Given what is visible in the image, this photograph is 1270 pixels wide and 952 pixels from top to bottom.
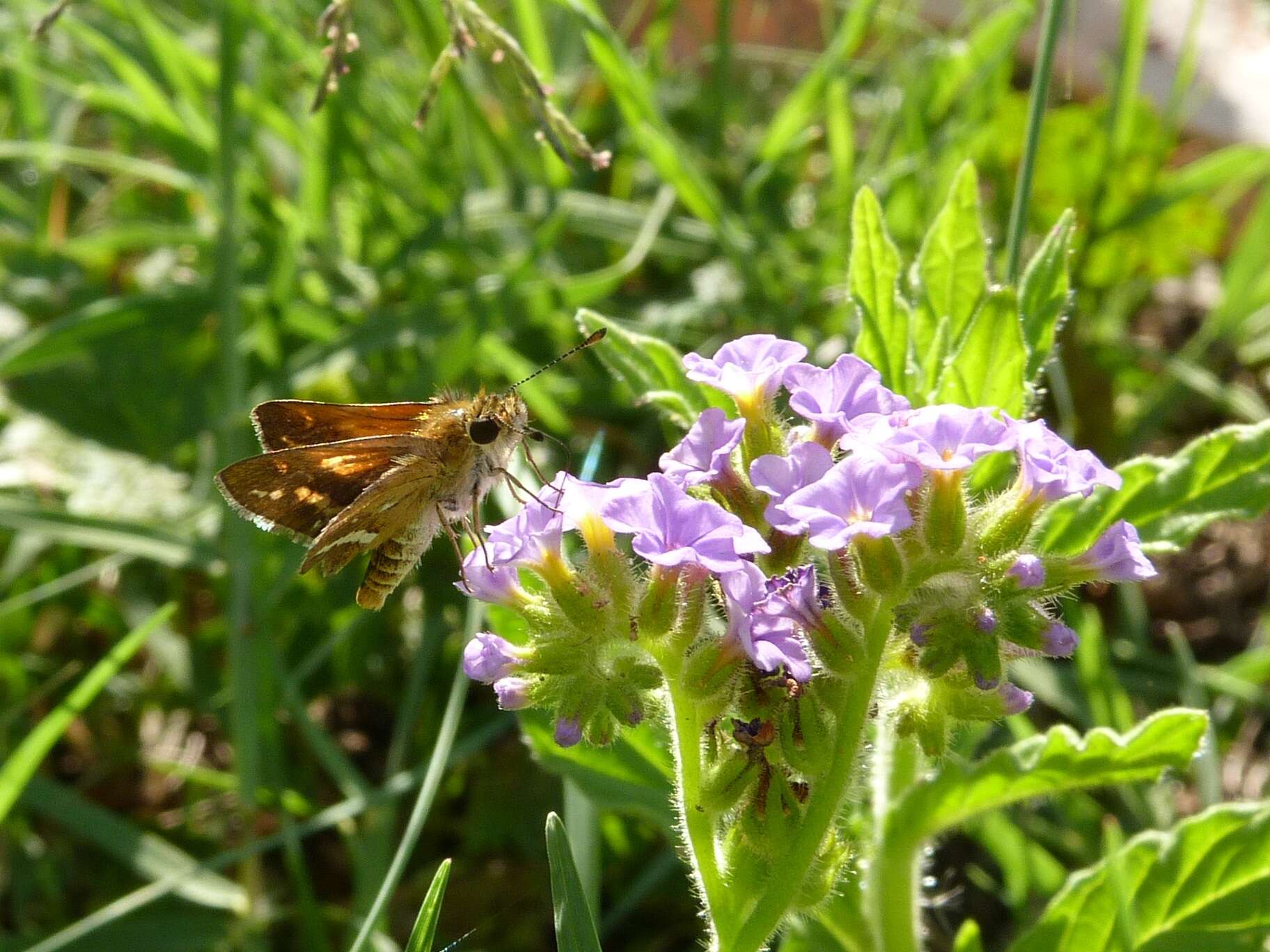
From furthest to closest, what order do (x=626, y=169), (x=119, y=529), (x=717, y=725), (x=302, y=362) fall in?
(x=626, y=169) → (x=302, y=362) → (x=119, y=529) → (x=717, y=725)

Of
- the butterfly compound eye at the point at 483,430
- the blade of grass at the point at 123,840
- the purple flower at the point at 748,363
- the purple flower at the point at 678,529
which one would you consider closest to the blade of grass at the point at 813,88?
the butterfly compound eye at the point at 483,430

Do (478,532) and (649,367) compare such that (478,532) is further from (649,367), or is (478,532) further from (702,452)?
(702,452)

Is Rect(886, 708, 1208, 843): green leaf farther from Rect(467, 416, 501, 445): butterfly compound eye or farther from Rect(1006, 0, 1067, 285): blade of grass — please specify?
Rect(467, 416, 501, 445): butterfly compound eye

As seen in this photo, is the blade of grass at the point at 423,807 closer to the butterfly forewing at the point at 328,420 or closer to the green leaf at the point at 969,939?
the butterfly forewing at the point at 328,420

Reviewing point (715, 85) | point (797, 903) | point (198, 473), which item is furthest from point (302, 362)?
point (797, 903)

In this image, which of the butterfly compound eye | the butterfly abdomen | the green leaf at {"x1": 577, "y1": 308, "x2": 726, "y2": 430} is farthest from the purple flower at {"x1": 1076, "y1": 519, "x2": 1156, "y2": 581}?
the butterfly abdomen

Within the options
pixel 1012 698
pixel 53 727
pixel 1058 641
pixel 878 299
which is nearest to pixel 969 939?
pixel 1012 698

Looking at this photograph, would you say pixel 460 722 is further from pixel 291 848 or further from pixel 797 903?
pixel 797 903
